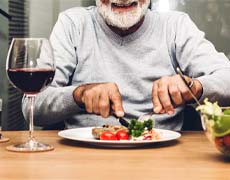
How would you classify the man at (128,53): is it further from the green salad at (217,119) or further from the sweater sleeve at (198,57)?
the green salad at (217,119)

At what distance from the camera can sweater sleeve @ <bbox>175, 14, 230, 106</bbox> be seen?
1.84m

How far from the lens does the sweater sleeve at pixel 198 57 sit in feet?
6.05

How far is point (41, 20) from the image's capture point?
320cm

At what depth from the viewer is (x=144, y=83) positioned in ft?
6.46

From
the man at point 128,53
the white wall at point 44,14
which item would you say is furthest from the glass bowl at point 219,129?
the white wall at point 44,14

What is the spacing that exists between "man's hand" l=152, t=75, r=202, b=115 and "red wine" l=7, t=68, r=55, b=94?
265 mm

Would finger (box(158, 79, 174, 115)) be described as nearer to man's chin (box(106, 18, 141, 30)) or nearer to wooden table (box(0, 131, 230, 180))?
wooden table (box(0, 131, 230, 180))

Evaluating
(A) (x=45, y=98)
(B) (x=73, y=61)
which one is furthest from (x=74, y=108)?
(B) (x=73, y=61)

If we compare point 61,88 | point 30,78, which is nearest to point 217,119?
point 30,78

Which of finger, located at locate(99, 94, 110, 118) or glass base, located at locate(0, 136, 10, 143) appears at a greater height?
finger, located at locate(99, 94, 110, 118)

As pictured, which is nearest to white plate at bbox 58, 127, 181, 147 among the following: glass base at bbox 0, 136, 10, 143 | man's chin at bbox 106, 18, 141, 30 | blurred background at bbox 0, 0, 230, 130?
glass base at bbox 0, 136, 10, 143

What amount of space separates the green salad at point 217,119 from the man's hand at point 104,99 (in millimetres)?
273

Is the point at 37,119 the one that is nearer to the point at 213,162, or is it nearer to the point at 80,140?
the point at 80,140

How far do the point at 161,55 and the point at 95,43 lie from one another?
243mm
